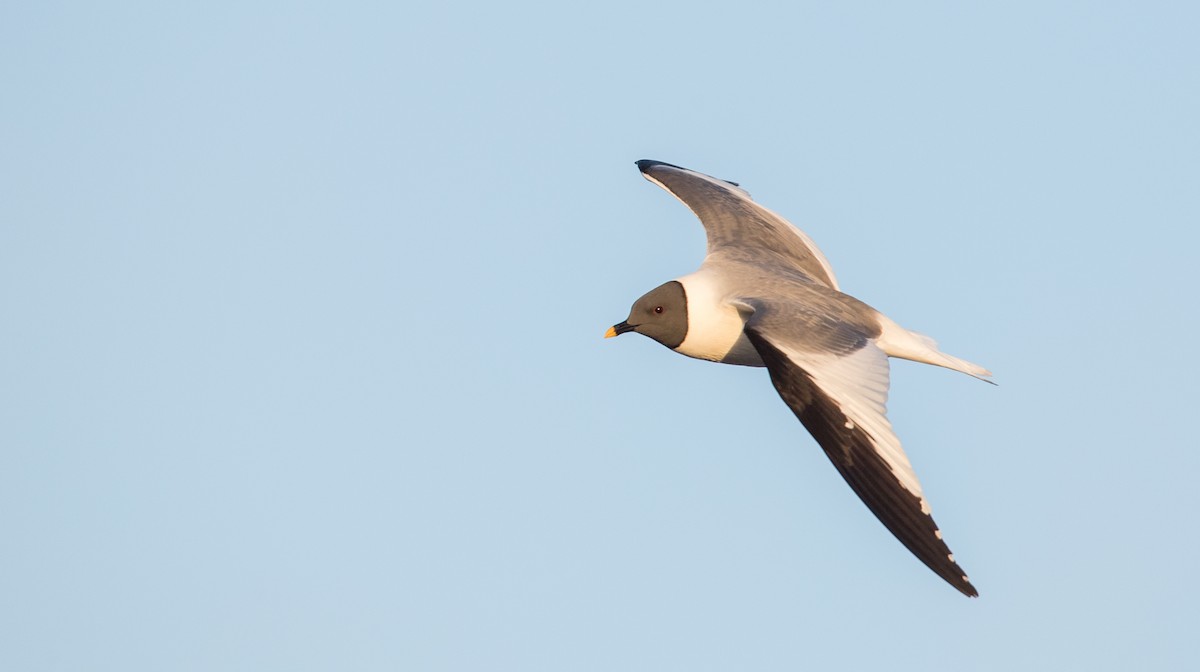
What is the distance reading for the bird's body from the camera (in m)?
11.6

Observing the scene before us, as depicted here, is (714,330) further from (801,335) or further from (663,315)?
(801,335)

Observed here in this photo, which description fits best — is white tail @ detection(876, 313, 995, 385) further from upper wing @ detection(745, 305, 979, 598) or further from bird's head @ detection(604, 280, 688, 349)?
bird's head @ detection(604, 280, 688, 349)

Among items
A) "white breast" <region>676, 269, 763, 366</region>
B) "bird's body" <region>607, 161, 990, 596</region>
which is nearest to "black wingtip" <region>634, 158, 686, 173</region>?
"bird's body" <region>607, 161, 990, 596</region>

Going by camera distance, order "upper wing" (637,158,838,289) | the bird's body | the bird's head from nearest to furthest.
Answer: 1. the bird's body
2. the bird's head
3. "upper wing" (637,158,838,289)

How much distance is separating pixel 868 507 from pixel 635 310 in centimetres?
449

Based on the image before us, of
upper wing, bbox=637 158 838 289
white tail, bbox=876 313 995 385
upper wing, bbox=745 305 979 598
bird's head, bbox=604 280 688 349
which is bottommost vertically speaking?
upper wing, bbox=745 305 979 598

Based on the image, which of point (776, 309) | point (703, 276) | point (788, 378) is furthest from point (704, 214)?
point (788, 378)

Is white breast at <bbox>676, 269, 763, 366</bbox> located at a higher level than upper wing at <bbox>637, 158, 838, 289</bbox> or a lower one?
lower

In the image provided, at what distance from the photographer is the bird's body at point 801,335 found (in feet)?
38.0

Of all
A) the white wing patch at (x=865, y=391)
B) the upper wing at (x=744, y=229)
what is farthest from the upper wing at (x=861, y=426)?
the upper wing at (x=744, y=229)

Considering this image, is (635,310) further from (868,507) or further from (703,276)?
(868,507)

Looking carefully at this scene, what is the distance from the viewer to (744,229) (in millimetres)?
17359

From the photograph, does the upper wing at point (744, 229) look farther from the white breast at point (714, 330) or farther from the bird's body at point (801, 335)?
the white breast at point (714, 330)

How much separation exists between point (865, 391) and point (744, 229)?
17.6ft
